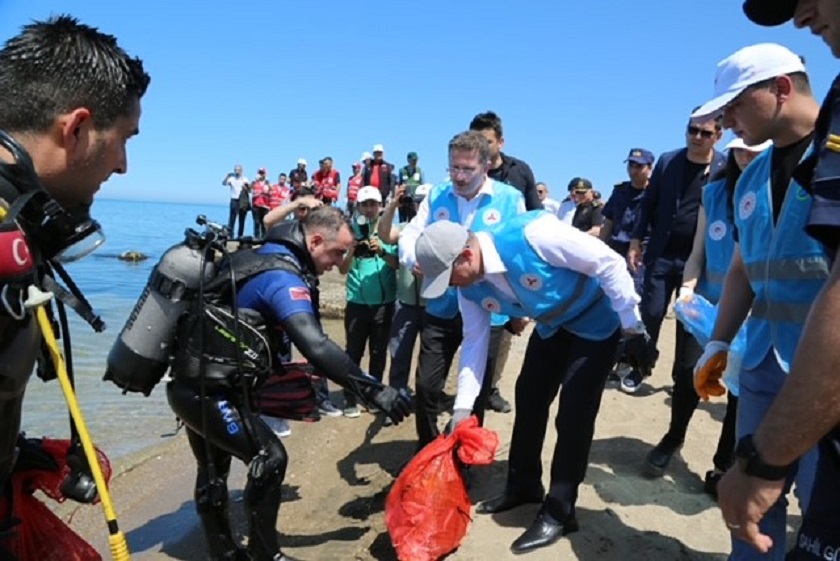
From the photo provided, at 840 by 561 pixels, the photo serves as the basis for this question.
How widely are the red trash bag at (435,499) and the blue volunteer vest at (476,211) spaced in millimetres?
1212

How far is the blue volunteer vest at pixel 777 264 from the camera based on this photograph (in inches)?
72.4

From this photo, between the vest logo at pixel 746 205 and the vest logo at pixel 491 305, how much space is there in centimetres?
135

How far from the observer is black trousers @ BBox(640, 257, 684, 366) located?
473cm

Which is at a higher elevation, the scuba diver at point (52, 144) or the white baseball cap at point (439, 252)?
the scuba diver at point (52, 144)

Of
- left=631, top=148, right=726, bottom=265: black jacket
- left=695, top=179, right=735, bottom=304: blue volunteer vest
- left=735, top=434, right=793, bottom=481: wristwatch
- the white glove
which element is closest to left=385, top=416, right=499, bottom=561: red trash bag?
the white glove

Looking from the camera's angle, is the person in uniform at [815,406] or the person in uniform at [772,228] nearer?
the person in uniform at [815,406]

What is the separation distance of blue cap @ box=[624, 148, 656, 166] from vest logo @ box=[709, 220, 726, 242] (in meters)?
2.94

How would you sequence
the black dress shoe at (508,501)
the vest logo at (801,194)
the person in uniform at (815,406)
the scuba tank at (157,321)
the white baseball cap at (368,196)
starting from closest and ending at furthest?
the person in uniform at (815,406) < the vest logo at (801,194) < the scuba tank at (157,321) < the black dress shoe at (508,501) < the white baseball cap at (368,196)

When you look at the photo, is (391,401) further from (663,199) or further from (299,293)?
(663,199)

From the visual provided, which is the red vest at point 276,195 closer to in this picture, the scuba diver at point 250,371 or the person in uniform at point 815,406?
the scuba diver at point 250,371

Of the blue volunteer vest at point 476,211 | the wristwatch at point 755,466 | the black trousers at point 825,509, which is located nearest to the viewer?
the wristwatch at point 755,466

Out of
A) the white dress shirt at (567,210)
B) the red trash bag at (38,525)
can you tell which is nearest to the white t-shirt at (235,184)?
the white dress shirt at (567,210)

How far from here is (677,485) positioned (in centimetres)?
389

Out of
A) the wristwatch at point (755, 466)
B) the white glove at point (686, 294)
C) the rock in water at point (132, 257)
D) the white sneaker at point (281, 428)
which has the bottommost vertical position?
the rock in water at point (132, 257)
